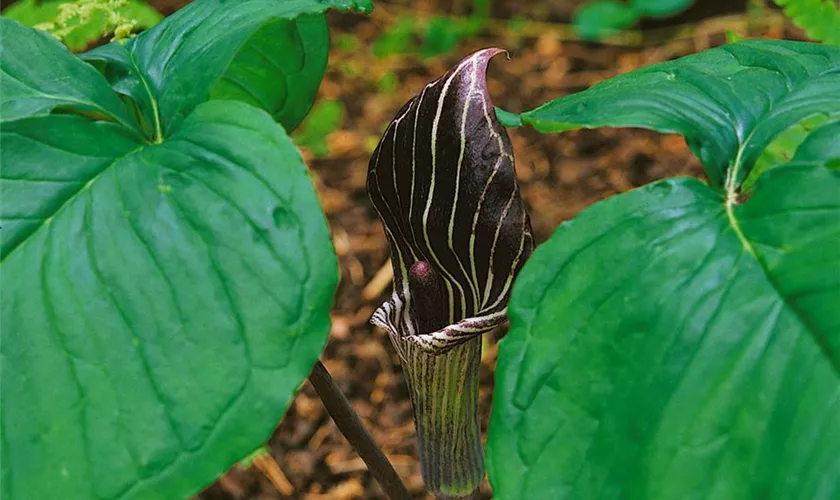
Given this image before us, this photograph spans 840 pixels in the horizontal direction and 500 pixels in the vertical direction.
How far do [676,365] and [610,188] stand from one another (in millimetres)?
1309

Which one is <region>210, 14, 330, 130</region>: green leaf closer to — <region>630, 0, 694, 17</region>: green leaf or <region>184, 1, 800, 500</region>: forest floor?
<region>184, 1, 800, 500</region>: forest floor

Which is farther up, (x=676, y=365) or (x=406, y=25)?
(x=676, y=365)

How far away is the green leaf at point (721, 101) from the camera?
55 centimetres

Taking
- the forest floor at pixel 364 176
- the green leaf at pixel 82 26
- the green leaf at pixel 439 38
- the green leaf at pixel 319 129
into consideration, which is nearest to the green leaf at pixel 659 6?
the forest floor at pixel 364 176

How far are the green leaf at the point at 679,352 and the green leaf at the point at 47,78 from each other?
0.31 m

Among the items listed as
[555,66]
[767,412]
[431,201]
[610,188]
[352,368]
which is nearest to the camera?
[767,412]

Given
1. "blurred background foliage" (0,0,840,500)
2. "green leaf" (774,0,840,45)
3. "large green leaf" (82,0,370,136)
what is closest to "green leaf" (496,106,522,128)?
"blurred background foliage" (0,0,840,500)

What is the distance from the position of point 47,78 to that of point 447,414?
1.27ft

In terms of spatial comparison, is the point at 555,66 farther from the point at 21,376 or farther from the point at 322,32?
the point at 21,376

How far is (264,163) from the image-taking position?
0.52 m

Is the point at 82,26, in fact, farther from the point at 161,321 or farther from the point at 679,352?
the point at 679,352

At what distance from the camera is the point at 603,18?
2100 millimetres

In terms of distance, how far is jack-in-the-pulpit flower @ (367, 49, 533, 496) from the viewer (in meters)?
0.64

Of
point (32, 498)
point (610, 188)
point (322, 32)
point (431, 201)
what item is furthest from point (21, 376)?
point (610, 188)
